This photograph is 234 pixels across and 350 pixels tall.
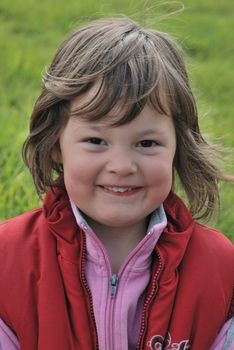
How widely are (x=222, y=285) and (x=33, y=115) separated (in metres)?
0.78

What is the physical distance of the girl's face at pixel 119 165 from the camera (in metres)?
2.32

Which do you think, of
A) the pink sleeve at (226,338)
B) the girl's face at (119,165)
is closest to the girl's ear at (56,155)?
the girl's face at (119,165)

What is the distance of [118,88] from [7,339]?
2.67ft

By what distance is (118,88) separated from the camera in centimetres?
231

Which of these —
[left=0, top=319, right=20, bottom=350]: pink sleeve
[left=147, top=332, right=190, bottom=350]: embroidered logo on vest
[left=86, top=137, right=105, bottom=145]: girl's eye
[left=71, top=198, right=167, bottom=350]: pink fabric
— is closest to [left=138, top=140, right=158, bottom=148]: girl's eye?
[left=86, top=137, right=105, bottom=145]: girl's eye

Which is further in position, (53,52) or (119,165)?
(53,52)

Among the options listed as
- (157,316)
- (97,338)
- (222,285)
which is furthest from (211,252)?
(97,338)

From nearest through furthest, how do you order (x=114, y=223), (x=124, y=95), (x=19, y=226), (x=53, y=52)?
(x=124, y=95) < (x=114, y=223) < (x=19, y=226) < (x=53, y=52)

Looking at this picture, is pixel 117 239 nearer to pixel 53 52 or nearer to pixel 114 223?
pixel 114 223

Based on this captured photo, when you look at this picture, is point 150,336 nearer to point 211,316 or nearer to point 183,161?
point 211,316

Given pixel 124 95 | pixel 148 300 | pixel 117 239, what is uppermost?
pixel 124 95

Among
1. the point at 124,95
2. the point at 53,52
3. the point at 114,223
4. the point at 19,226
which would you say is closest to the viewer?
the point at 124,95

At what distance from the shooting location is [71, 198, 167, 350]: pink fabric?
2.47 metres

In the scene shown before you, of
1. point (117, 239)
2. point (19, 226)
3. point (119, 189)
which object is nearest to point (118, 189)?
point (119, 189)
